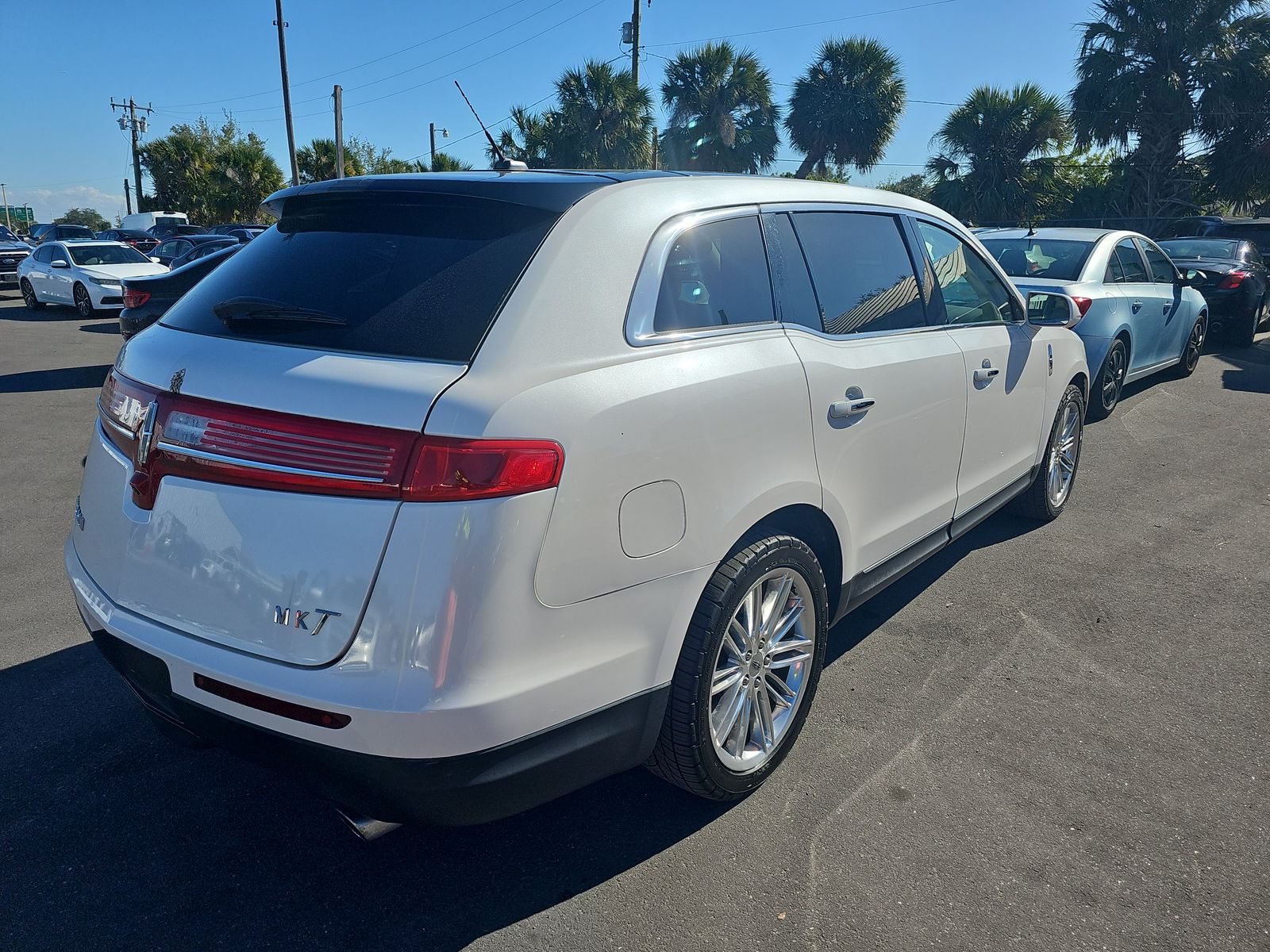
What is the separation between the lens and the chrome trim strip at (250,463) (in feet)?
6.48

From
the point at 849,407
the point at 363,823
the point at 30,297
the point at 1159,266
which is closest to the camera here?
the point at 363,823

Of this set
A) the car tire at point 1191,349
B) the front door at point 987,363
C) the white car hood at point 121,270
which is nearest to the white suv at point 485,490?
the front door at point 987,363

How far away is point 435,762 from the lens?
6.54 ft

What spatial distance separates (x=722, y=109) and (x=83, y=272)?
71.8ft

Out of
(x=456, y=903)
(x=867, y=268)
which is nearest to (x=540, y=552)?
(x=456, y=903)

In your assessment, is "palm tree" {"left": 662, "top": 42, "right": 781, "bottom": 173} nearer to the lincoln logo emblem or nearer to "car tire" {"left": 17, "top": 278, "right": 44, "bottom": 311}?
"car tire" {"left": 17, "top": 278, "right": 44, "bottom": 311}

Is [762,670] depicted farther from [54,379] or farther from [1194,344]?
[54,379]

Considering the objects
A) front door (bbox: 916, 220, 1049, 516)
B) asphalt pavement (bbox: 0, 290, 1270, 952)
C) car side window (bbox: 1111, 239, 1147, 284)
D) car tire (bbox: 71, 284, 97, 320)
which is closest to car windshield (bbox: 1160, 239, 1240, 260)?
car side window (bbox: 1111, 239, 1147, 284)

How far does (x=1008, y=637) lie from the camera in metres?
3.96

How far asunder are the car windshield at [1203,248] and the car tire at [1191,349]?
2992mm

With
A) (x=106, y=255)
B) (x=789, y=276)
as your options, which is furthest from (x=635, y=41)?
(x=789, y=276)

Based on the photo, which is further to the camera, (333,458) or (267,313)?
(267,313)

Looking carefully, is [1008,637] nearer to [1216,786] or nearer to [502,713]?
[1216,786]

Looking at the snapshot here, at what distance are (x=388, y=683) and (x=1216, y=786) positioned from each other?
2568 mm
